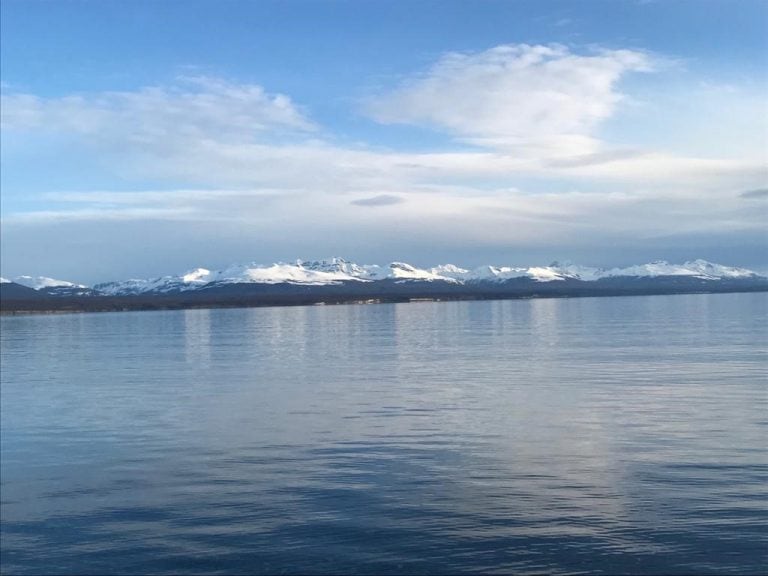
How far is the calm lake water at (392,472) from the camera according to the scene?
10.9 meters

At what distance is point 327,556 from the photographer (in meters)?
10.8

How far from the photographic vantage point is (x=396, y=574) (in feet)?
33.6

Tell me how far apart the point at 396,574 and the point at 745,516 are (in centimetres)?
531

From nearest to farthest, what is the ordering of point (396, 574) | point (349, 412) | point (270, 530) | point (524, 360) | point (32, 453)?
point (396, 574), point (270, 530), point (32, 453), point (349, 412), point (524, 360)

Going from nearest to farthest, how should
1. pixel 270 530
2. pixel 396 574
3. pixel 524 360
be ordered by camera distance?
pixel 396 574 < pixel 270 530 < pixel 524 360

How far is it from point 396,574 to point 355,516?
7.61 ft

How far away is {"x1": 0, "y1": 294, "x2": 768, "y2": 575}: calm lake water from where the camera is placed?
10945mm

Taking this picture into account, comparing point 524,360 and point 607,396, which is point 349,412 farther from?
point 524,360

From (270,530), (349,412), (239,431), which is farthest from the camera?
(349,412)

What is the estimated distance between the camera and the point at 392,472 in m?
15.2

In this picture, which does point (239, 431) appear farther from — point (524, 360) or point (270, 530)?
point (524, 360)

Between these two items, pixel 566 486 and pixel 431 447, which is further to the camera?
pixel 431 447

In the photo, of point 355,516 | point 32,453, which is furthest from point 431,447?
point 32,453


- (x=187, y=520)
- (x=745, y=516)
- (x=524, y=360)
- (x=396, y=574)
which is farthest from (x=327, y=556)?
(x=524, y=360)
